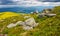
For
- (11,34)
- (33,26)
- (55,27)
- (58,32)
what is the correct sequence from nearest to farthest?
(58,32) → (55,27) → (11,34) → (33,26)

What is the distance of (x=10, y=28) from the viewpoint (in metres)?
22.9

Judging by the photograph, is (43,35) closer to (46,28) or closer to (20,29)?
(46,28)

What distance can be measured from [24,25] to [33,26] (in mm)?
1027

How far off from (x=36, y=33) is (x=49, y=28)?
1237 millimetres

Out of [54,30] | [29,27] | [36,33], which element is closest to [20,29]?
[29,27]

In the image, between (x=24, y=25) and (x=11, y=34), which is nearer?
(x=11, y=34)

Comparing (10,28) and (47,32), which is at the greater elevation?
(47,32)

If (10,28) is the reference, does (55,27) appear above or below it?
above

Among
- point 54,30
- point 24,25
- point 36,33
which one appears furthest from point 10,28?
point 54,30

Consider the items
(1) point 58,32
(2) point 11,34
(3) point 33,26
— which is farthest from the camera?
(3) point 33,26

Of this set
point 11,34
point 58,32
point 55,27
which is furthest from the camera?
point 11,34

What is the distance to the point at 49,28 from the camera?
1809 centimetres

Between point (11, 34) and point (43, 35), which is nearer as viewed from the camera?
point (43, 35)

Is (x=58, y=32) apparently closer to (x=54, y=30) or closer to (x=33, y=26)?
(x=54, y=30)
